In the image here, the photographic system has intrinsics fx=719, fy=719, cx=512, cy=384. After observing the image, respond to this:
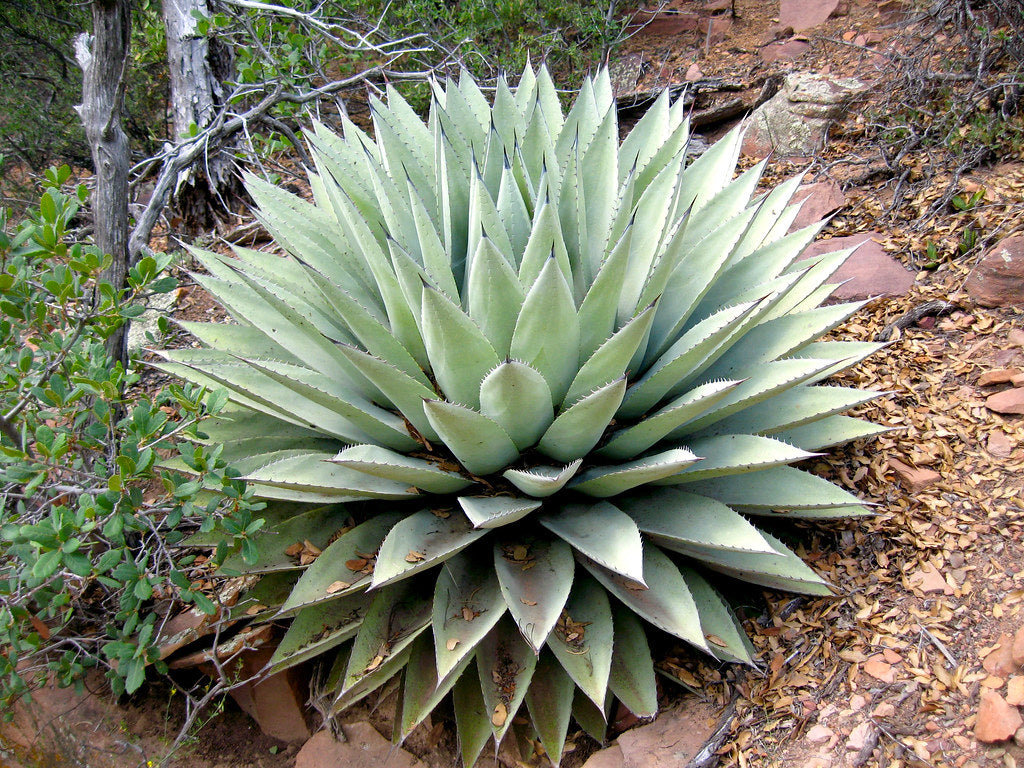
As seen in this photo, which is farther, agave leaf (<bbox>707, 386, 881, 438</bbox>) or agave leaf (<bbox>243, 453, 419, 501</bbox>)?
agave leaf (<bbox>707, 386, 881, 438</bbox>)

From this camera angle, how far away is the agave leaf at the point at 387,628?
170 centimetres

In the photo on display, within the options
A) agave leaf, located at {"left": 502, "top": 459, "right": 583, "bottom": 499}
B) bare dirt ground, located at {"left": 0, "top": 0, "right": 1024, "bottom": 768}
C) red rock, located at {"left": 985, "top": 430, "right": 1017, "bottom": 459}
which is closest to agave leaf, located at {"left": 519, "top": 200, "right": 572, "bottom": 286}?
agave leaf, located at {"left": 502, "top": 459, "right": 583, "bottom": 499}

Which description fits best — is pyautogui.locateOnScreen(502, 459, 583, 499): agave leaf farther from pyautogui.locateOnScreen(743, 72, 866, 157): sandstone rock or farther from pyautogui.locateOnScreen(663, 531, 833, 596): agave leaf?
pyautogui.locateOnScreen(743, 72, 866, 157): sandstone rock

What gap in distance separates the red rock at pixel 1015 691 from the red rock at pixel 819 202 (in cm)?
218

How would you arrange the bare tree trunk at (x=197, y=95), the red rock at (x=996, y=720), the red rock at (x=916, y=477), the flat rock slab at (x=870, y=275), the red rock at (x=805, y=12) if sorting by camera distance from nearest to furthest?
the red rock at (x=996, y=720)
the red rock at (x=916, y=477)
the flat rock slab at (x=870, y=275)
the bare tree trunk at (x=197, y=95)
the red rock at (x=805, y=12)

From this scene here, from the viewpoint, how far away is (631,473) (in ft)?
5.29

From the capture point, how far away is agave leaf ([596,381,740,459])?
5.18 feet

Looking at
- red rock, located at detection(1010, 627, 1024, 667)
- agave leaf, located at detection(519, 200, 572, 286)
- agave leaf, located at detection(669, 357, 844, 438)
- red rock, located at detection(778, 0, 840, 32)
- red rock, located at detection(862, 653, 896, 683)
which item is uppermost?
red rock, located at detection(778, 0, 840, 32)

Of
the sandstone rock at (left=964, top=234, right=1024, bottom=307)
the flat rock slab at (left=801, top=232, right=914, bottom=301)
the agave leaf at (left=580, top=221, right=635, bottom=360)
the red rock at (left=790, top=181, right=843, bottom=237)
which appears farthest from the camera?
the red rock at (left=790, top=181, right=843, bottom=237)

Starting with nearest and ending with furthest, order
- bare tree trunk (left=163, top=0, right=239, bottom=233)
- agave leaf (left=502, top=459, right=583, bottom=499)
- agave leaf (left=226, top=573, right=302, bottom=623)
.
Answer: agave leaf (left=502, top=459, right=583, bottom=499) → agave leaf (left=226, top=573, right=302, bottom=623) → bare tree trunk (left=163, top=0, right=239, bottom=233)

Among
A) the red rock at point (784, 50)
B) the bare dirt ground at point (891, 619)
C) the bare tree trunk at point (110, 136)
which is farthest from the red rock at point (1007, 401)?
the red rock at point (784, 50)

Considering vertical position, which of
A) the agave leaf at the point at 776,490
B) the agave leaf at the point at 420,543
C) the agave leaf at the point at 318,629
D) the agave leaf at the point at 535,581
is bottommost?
the agave leaf at the point at 318,629

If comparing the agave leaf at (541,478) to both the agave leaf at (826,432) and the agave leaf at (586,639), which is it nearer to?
the agave leaf at (586,639)

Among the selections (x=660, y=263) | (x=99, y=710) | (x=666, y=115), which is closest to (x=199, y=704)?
(x=99, y=710)
